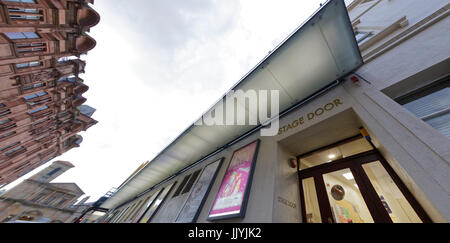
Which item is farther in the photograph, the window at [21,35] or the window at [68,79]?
the window at [68,79]

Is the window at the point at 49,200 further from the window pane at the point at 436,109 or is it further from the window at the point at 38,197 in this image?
the window pane at the point at 436,109

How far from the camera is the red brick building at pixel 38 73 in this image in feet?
37.0

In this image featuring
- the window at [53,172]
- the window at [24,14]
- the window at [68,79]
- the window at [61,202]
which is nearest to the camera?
the window at [24,14]

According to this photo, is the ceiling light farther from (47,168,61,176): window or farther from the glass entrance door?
(47,168,61,176): window

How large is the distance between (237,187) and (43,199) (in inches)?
1654

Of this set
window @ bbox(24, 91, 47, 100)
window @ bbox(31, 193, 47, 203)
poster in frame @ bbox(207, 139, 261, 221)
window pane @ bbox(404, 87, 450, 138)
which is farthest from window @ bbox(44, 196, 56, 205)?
window pane @ bbox(404, 87, 450, 138)

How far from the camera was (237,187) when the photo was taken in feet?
12.3

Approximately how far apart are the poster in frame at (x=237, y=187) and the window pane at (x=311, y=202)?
1309mm

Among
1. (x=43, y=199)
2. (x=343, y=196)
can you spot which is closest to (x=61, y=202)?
(x=43, y=199)

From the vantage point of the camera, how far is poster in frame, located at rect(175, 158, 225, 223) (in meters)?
4.27

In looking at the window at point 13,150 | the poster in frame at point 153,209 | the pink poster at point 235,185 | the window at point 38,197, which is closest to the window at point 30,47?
the window at point 13,150

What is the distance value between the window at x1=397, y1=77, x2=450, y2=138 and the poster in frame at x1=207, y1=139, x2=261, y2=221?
313 cm
